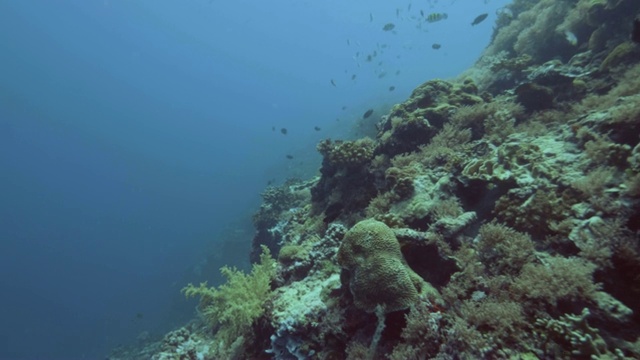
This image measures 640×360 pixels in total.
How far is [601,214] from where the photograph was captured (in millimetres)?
4656

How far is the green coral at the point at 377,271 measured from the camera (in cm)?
455

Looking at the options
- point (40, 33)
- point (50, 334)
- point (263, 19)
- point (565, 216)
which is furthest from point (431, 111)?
point (263, 19)

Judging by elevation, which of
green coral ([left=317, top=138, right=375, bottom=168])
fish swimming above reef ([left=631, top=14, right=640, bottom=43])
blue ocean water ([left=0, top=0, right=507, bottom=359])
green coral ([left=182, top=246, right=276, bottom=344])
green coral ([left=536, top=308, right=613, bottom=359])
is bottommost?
green coral ([left=536, top=308, right=613, bottom=359])

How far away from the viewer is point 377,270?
472cm

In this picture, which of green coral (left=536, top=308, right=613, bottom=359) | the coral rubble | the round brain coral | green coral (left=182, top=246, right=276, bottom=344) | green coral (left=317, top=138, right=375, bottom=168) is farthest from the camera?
green coral (left=317, top=138, right=375, bottom=168)

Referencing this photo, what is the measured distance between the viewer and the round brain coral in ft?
14.9

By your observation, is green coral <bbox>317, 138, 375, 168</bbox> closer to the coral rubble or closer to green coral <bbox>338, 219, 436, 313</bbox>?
the coral rubble

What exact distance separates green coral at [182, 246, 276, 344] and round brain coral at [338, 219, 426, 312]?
6.79 feet

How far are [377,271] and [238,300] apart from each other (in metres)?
2.98

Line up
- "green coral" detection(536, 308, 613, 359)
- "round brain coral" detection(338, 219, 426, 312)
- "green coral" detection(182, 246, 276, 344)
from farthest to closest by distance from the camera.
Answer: "green coral" detection(182, 246, 276, 344) < "round brain coral" detection(338, 219, 426, 312) < "green coral" detection(536, 308, 613, 359)

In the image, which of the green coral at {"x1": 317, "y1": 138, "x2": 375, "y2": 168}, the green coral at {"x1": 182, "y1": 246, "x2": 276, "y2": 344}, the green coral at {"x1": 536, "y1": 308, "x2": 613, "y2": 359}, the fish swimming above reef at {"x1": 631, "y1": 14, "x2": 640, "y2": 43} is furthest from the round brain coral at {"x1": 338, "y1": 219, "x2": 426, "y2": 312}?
the fish swimming above reef at {"x1": 631, "y1": 14, "x2": 640, "y2": 43}

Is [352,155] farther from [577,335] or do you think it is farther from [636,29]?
[577,335]

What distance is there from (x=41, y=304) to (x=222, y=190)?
4538 centimetres

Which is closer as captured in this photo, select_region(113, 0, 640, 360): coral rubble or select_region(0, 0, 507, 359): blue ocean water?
select_region(113, 0, 640, 360): coral rubble
